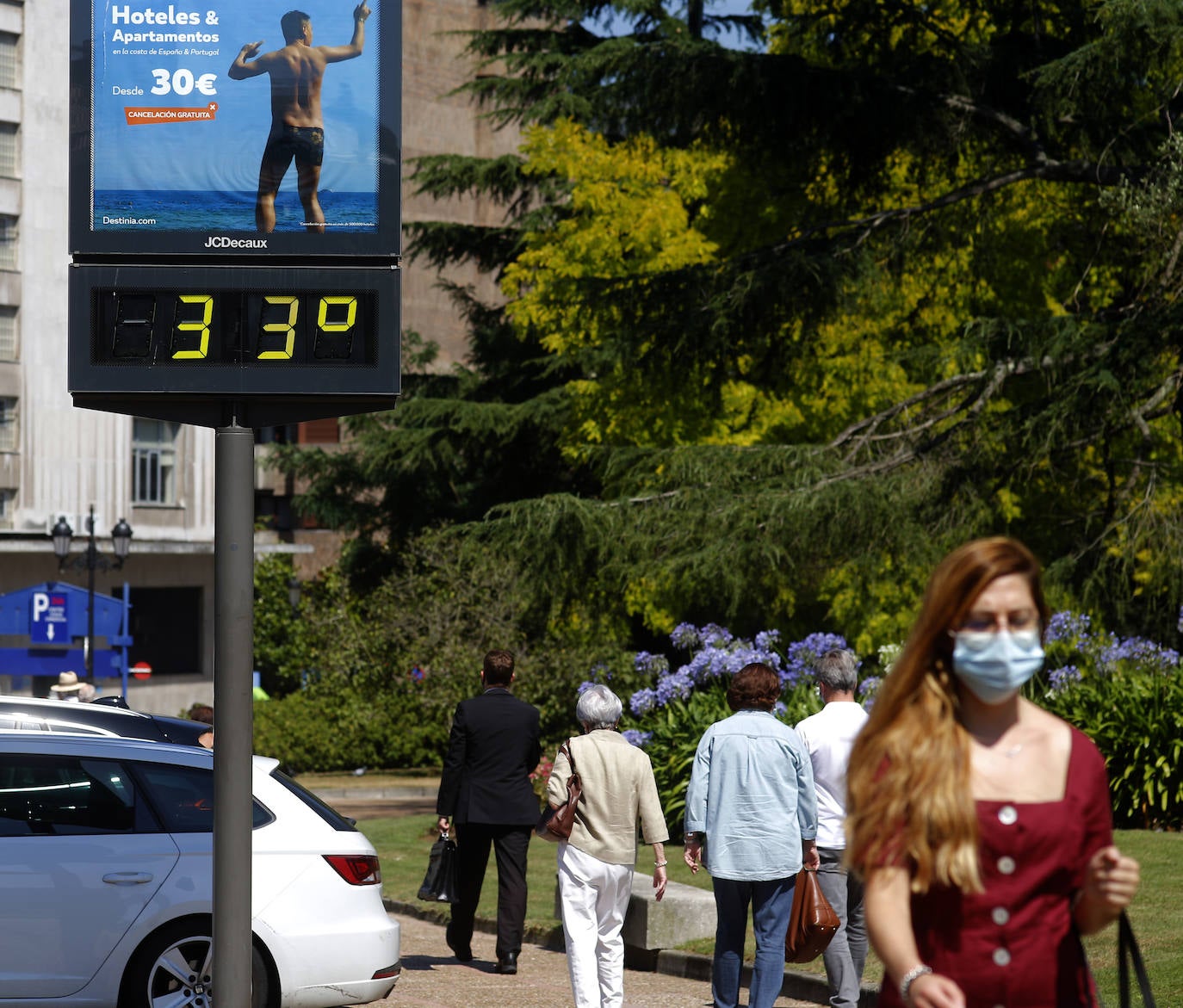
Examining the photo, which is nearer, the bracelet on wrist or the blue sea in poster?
the bracelet on wrist

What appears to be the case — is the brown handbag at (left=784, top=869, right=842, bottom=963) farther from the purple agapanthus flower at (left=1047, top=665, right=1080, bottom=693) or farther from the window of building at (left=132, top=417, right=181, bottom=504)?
the window of building at (left=132, top=417, right=181, bottom=504)

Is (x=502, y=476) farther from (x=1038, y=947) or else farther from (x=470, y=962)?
(x=1038, y=947)

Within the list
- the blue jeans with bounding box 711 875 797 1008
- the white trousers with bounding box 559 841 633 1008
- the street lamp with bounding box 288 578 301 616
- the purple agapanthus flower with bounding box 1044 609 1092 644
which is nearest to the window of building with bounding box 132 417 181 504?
the street lamp with bounding box 288 578 301 616

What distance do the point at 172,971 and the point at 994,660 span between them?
619cm

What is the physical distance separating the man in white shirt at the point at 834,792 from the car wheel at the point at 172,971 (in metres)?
2.97

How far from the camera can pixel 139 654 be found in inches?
2431

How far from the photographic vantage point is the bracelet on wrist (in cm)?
350

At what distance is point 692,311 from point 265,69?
1547 centimetres

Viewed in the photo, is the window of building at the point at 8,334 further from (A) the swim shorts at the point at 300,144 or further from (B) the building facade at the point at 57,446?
(A) the swim shorts at the point at 300,144

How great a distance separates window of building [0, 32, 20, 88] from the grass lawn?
43.1 meters

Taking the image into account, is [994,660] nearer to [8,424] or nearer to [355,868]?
[355,868]

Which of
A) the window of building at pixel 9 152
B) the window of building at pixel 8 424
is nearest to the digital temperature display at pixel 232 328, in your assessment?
the window of building at pixel 8 424

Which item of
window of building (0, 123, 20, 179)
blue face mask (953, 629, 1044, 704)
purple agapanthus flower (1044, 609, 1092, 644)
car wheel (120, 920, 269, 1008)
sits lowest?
car wheel (120, 920, 269, 1008)

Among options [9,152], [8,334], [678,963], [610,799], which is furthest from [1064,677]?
[9,152]
